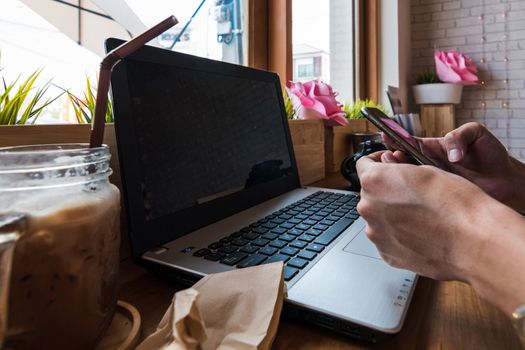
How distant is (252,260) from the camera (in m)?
0.41

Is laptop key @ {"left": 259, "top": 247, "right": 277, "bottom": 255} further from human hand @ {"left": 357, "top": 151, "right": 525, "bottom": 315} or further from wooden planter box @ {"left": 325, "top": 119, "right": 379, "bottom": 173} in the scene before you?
wooden planter box @ {"left": 325, "top": 119, "right": 379, "bottom": 173}

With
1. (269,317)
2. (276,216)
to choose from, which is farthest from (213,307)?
(276,216)

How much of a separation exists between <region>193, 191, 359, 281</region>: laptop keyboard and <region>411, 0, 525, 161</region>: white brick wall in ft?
9.09

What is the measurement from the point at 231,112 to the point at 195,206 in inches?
7.9

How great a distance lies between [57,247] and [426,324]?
312 millimetres

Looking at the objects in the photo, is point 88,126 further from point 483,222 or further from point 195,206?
point 483,222

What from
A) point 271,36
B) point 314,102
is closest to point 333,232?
point 314,102

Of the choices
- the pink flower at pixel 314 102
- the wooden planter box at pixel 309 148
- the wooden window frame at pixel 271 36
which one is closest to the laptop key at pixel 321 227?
the wooden planter box at pixel 309 148

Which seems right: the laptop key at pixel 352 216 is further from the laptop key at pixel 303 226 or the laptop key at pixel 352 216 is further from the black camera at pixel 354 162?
the black camera at pixel 354 162

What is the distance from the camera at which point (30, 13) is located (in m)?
0.65

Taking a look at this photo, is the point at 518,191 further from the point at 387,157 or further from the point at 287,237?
the point at 287,237

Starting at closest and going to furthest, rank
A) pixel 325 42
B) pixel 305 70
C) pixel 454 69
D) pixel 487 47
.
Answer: pixel 305 70
pixel 325 42
pixel 454 69
pixel 487 47

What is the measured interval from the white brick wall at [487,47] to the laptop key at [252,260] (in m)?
3.00

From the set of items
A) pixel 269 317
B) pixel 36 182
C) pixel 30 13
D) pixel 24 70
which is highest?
pixel 30 13
